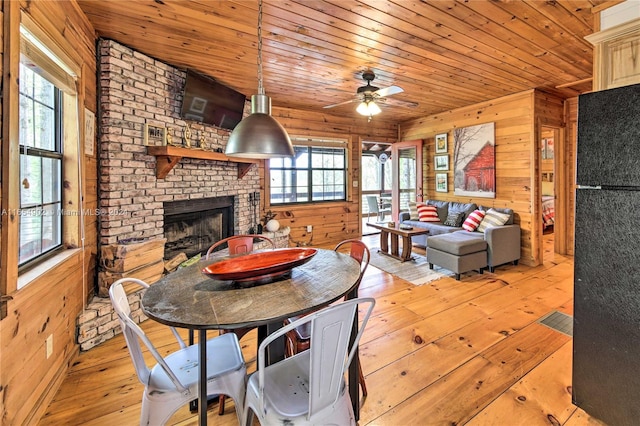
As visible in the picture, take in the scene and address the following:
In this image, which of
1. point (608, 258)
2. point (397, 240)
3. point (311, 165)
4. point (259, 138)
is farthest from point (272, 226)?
point (608, 258)

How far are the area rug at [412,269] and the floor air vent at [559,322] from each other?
4.13 feet

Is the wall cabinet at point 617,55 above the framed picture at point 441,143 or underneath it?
underneath

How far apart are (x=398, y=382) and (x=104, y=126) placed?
310 centimetres

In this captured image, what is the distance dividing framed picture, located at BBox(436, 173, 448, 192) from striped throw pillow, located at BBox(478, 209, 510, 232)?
116 centimetres

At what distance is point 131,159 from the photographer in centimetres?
282

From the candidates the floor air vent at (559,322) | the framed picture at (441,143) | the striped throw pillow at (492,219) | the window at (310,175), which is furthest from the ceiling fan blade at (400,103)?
the floor air vent at (559,322)

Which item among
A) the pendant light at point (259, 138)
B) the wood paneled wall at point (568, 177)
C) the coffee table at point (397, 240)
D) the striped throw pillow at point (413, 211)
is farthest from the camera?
the striped throw pillow at point (413, 211)

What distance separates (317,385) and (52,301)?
1825mm

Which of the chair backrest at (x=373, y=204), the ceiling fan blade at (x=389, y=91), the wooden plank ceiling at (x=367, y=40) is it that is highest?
the wooden plank ceiling at (x=367, y=40)

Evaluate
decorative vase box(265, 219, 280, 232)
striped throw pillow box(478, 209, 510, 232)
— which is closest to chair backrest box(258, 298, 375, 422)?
decorative vase box(265, 219, 280, 232)

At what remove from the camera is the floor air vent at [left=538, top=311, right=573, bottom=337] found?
261 centimetres

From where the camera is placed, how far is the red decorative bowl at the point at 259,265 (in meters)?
1.51

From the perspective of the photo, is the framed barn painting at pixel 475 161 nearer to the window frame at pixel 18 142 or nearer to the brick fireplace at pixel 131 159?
the brick fireplace at pixel 131 159

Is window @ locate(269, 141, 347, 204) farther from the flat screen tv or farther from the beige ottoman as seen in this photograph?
the beige ottoman
